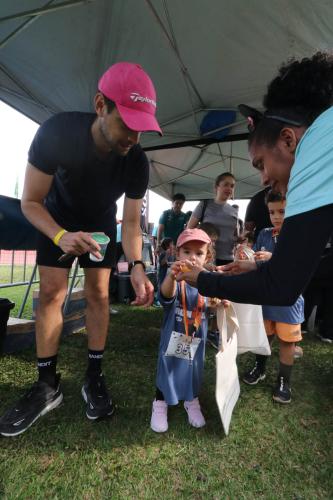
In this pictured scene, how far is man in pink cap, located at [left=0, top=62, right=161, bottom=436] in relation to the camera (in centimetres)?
128

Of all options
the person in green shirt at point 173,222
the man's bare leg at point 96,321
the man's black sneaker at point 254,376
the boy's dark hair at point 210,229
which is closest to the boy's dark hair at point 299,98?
the man's bare leg at point 96,321

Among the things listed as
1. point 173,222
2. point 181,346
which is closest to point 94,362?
point 181,346

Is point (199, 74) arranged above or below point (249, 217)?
above

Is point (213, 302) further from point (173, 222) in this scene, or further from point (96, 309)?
point (173, 222)

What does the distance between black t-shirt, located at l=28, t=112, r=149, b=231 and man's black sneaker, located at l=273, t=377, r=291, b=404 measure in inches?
58.0

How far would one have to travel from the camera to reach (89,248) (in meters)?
1.21

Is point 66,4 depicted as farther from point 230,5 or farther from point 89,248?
point 89,248

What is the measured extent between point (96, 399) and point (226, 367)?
2.32ft

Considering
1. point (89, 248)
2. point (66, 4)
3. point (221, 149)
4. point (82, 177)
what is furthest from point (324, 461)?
point (221, 149)

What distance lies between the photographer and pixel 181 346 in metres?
1.57

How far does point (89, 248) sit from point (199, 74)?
3659 millimetres

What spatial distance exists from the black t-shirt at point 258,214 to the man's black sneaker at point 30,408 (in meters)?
2.41

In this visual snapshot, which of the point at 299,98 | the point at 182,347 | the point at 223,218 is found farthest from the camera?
the point at 223,218

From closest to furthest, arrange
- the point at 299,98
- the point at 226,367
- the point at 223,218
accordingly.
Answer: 1. the point at 299,98
2. the point at 226,367
3. the point at 223,218
